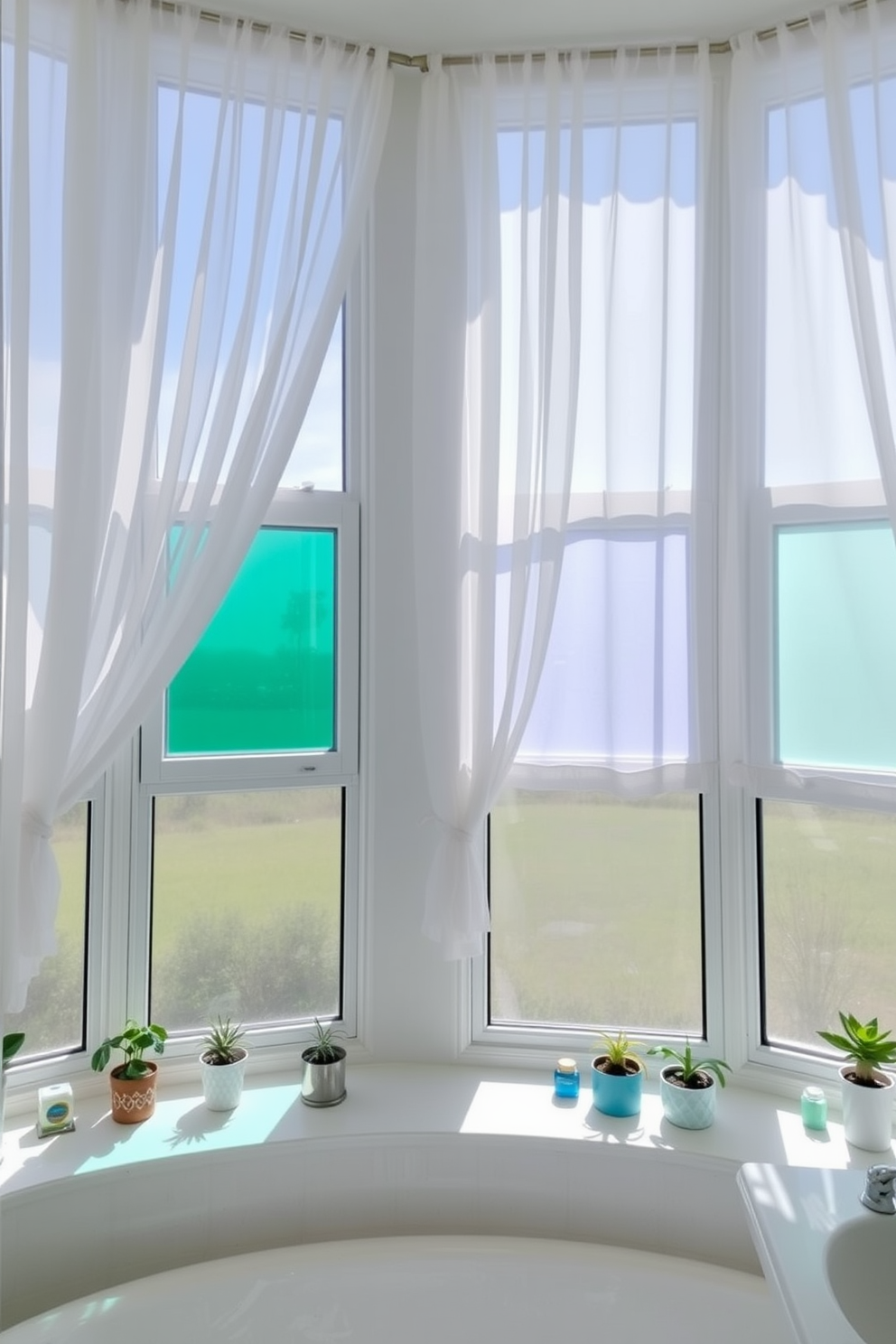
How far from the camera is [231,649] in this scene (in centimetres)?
189

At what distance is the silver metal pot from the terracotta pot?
35 cm

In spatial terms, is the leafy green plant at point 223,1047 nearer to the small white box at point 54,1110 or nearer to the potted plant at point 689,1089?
the small white box at point 54,1110

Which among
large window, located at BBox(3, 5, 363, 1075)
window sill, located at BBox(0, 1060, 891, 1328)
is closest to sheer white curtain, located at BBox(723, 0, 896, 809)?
window sill, located at BBox(0, 1060, 891, 1328)

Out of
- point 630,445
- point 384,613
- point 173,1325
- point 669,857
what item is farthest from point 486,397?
point 173,1325

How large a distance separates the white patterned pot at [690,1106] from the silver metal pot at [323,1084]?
2.43ft

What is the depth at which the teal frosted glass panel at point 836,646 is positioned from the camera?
66.8 inches

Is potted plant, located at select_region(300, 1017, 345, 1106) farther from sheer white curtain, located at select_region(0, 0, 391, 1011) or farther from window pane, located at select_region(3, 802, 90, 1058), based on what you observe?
sheer white curtain, located at select_region(0, 0, 391, 1011)

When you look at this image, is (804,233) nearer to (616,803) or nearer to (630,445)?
(630,445)

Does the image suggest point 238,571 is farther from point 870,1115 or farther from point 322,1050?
point 870,1115

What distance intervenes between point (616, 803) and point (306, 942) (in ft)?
2.81

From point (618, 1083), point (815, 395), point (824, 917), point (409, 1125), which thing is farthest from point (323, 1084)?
point (815, 395)

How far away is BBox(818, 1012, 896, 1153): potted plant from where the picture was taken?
1630mm

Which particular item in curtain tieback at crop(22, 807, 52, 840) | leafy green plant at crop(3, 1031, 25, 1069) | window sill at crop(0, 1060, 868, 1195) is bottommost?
window sill at crop(0, 1060, 868, 1195)

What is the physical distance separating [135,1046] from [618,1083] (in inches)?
42.7
